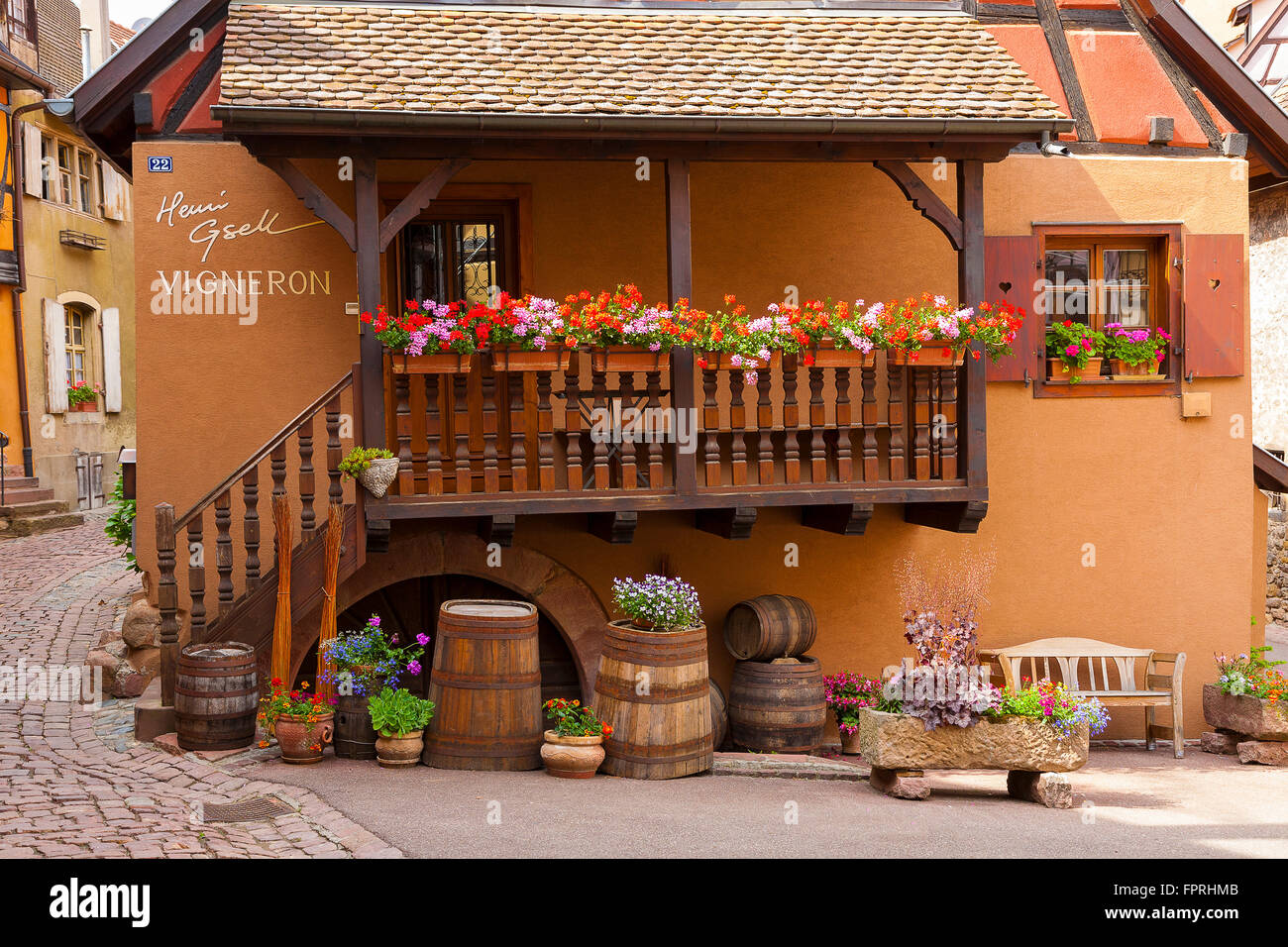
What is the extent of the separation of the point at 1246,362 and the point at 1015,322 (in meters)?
2.60

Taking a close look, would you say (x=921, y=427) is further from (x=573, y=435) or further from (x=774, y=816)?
(x=774, y=816)

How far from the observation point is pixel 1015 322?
7.94m

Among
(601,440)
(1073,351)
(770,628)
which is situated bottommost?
(770,628)

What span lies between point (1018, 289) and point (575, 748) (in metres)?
4.63

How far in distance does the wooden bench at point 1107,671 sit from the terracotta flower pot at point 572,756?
10.5ft

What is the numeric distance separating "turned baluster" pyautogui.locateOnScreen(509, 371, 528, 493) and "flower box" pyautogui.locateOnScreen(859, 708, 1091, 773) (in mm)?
2454

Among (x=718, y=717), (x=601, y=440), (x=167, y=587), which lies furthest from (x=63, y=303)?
(x=718, y=717)

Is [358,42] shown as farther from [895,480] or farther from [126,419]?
[126,419]

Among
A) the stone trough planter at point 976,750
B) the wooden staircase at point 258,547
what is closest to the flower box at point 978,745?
the stone trough planter at point 976,750

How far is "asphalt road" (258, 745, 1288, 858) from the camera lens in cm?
585

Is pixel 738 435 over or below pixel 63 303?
below

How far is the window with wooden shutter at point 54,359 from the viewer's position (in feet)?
63.2

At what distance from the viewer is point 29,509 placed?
17719mm

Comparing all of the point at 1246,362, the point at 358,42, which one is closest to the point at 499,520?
the point at 358,42
